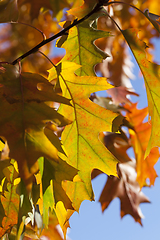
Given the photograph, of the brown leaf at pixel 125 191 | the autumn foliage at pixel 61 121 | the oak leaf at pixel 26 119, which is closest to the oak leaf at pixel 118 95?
the autumn foliage at pixel 61 121

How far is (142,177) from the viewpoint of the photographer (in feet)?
5.31

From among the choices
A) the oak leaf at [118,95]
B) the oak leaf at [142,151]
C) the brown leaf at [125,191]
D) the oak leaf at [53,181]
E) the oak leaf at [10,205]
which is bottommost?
the brown leaf at [125,191]

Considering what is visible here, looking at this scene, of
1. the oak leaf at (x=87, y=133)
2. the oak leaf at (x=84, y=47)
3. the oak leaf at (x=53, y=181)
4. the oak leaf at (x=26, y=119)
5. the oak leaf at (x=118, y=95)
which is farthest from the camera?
the oak leaf at (x=118, y=95)

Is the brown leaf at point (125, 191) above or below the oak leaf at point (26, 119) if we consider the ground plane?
below

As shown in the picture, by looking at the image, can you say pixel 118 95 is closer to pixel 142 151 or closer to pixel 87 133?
pixel 142 151

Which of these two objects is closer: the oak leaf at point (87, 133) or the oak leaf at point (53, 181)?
the oak leaf at point (53, 181)

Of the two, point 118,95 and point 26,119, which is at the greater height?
point 26,119

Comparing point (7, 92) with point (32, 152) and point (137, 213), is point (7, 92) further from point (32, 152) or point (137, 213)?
point (137, 213)

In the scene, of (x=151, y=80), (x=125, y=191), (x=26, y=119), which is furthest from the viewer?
(x=125, y=191)

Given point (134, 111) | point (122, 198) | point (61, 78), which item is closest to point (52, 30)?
point (134, 111)

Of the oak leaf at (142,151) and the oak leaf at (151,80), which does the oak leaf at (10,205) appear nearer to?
the oak leaf at (151,80)

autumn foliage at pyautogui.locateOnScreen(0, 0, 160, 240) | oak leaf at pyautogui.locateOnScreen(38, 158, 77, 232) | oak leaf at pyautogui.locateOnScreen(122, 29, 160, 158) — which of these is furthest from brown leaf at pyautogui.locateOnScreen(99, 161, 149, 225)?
oak leaf at pyautogui.locateOnScreen(38, 158, 77, 232)

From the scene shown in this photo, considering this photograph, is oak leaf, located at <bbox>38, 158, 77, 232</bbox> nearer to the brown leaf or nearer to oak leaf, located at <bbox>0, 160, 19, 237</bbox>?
oak leaf, located at <bbox>0, 160, 19, 237</bbox>

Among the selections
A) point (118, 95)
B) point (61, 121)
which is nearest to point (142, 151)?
point (118, 95)
